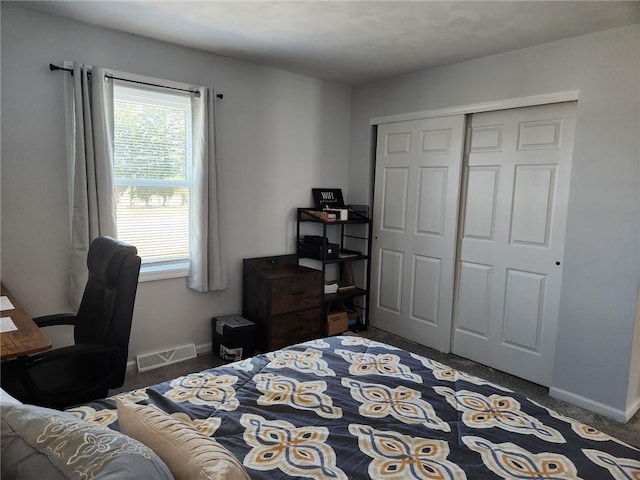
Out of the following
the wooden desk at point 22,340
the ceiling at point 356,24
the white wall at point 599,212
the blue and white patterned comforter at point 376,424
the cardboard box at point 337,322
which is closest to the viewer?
the blue and white patterned comforter at point 376,424

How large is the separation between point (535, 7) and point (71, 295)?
333cm

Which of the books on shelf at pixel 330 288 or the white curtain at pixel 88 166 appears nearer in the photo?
the white curtain at pixel 88 166

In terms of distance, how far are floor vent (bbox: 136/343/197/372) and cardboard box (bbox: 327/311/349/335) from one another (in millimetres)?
1221

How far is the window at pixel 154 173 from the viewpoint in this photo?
3.08 m

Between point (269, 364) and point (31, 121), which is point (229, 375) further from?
point (31, 121)

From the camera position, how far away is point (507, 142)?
10.7 ft

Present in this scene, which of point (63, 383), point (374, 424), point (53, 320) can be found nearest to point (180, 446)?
point (374, 424)

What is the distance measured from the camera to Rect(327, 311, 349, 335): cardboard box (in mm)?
4012

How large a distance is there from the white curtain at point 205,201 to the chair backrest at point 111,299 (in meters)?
1.11

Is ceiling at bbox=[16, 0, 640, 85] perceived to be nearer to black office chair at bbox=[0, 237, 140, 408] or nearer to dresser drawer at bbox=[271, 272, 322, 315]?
black office chair at bbox=[0, 237, 140, 408]

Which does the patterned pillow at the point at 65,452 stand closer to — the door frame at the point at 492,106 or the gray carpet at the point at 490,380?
the gray carpet at the point at 490,380

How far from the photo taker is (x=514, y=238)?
3273 mm

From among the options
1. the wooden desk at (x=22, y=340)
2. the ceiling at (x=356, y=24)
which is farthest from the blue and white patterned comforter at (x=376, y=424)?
the ceiling at (x=356, y=24)

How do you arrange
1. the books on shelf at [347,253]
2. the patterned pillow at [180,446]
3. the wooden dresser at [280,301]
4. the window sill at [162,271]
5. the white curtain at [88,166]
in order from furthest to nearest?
the books on shelf at [347,253]
the wooden dresser at [280,301]
the window sill at [162,271]
the white curtain at [88,166]
the patterned pillow at [180,446]
